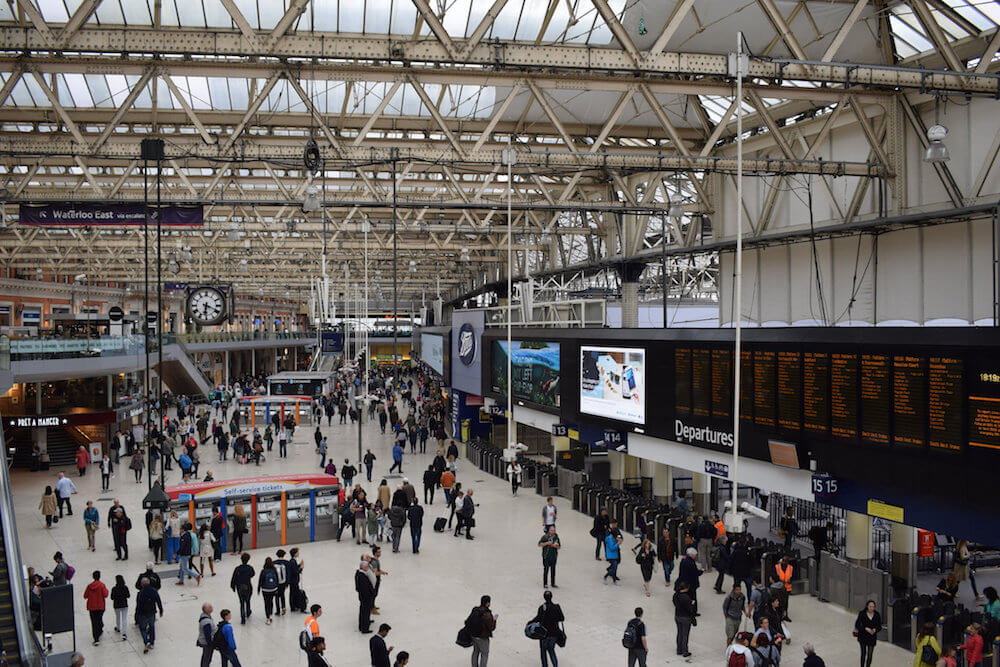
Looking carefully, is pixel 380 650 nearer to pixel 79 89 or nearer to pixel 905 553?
pixel 905 553

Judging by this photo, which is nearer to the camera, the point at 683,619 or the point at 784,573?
the point at 683,619

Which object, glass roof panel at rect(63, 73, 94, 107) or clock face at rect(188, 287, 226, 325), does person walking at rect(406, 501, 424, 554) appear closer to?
clock face at rect(188, 287, 226, 325)

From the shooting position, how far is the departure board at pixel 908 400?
10.3 meters

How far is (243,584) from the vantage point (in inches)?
472

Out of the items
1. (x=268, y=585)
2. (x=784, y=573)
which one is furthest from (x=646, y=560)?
(x=268, y=585)

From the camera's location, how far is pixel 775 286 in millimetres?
22750

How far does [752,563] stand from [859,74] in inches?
344

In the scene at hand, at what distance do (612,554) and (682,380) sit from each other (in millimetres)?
3740

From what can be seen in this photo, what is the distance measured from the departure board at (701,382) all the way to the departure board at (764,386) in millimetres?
1375

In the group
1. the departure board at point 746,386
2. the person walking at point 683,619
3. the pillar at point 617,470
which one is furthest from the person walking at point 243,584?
the pillar at point 617,470

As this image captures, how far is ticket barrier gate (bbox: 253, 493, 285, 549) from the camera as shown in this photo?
657 inches

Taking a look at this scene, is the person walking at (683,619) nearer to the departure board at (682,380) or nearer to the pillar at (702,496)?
the departure board at (682,380)

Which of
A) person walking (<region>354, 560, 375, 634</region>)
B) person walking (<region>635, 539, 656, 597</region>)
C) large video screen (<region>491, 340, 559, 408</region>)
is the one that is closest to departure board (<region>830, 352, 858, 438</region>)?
person walking (<region>635, 539, 656, 597</region>)

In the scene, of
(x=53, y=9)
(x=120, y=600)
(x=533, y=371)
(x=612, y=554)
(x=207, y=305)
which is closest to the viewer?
(x=120, y=600)
